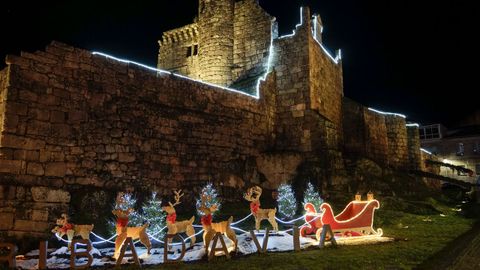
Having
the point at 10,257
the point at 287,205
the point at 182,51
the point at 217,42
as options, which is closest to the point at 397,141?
the point at 217,42

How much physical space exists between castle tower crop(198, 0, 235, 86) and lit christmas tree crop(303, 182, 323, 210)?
7885mm

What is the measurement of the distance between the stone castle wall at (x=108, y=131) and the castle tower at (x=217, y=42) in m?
5.17

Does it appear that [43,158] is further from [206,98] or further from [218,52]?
[218,52]

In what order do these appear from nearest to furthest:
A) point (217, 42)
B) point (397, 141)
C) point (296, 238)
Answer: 1. point (296, 238)
2. point (217, 42)
3. point (397, 141)

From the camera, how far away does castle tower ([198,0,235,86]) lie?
19.7 meters

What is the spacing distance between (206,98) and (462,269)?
9790 mm

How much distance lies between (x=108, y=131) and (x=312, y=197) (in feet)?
21.8

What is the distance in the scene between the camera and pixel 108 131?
11.0 meters

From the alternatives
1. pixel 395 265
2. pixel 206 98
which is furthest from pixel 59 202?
pixel 395 265

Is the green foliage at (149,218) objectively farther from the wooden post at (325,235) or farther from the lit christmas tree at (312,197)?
the lit christmas tree at (312,197)

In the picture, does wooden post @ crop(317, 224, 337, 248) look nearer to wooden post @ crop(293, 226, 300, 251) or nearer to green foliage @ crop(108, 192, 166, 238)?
wooden post @ crop(293, 226, 300, 251)

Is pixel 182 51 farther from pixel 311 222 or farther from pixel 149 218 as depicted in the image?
pixel 311 222

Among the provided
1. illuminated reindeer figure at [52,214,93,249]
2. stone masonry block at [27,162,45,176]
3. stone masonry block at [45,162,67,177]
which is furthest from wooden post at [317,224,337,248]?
stone masonry block at [27,162,45,176]

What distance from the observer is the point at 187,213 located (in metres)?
12.0
